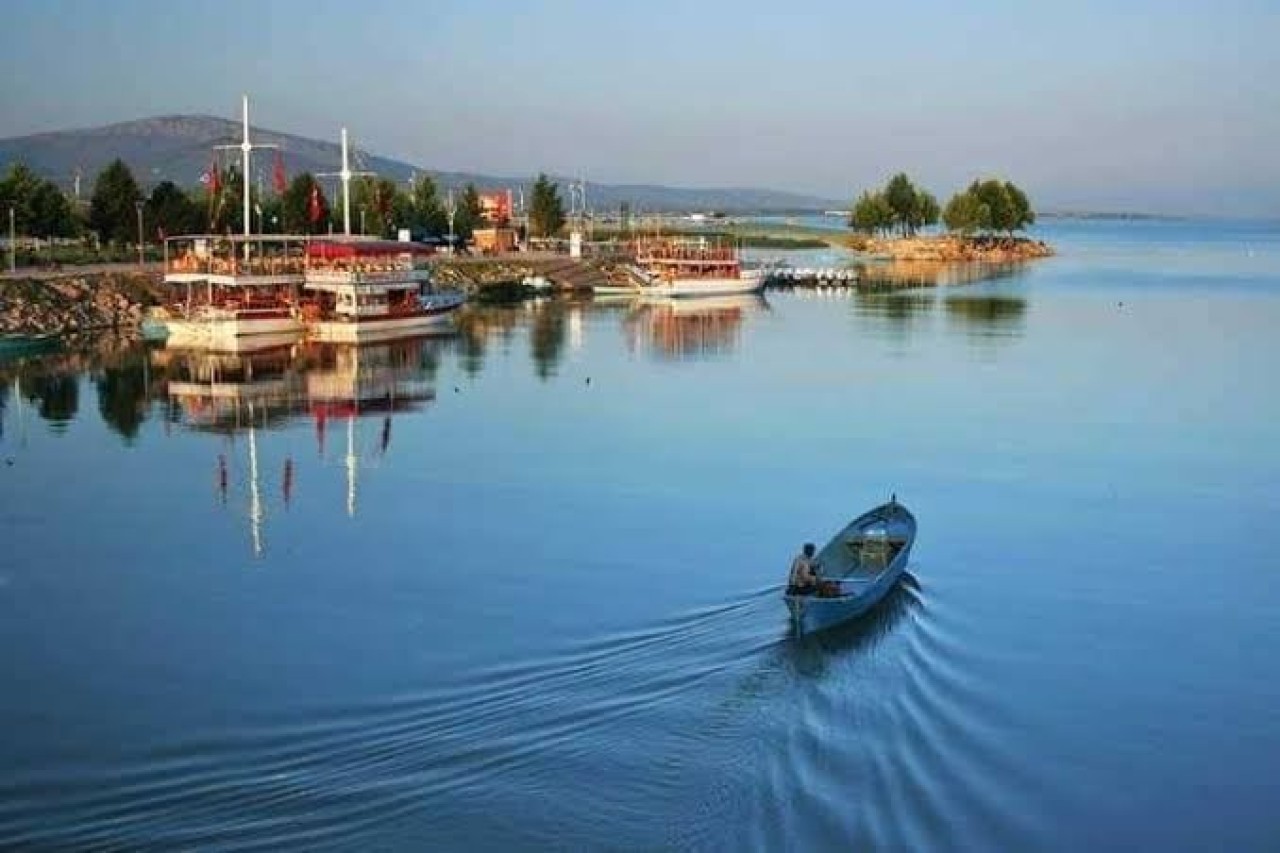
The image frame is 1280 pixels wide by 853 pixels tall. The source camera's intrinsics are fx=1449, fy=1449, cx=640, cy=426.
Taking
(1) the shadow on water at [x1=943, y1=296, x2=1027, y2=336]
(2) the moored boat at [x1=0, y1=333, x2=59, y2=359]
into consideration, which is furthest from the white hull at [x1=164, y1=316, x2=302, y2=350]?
(1) the shadow on water at [x1=943, y1=296, x2=1027, y2=336]

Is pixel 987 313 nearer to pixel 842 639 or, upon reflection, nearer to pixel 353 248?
pixel 353 248

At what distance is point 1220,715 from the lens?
2128 centimetres

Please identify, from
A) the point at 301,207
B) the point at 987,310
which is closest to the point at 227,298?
the point at 301,207

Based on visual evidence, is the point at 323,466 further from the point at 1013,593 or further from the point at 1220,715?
the point at 1220,715

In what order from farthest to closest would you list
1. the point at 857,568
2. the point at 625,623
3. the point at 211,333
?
1. the point at 211,333
2. the point at 857,568
3. the point at 625,623

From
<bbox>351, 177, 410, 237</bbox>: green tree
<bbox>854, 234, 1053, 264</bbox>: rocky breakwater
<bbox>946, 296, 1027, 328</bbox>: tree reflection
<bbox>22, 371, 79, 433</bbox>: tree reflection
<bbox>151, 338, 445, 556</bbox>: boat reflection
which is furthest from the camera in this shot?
<bbox>854, 234, 1053, 264</bbox>: rocky breakwater

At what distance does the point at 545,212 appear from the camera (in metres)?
149

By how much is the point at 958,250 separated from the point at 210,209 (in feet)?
377

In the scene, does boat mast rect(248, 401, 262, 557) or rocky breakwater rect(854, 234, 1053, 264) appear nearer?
boat mast rect(248, 401, 262, 557)

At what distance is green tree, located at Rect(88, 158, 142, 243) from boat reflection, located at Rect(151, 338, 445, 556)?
31.0m

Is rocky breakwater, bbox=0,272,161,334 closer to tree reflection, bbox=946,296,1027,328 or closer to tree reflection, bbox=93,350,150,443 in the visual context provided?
tree reflection, bbox=93,350,150,443

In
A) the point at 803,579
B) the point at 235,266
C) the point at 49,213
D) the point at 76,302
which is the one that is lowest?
the point at 803,579

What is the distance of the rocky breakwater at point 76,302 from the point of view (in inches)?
2751

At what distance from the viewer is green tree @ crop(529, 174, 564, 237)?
149m
